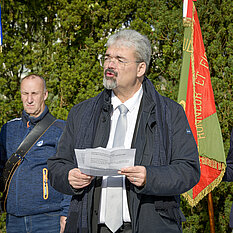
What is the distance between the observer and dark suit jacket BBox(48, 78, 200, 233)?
7.12ft

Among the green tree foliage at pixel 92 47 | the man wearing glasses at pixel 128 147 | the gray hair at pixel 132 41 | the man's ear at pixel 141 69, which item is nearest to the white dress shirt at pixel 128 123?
the man wearing glasses at pixel 128 147


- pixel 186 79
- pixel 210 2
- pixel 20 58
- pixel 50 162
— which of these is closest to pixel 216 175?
pixel 186 79

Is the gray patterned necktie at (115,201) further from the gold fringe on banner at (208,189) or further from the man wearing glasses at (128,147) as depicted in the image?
the gold fringe on banner at (208,189)

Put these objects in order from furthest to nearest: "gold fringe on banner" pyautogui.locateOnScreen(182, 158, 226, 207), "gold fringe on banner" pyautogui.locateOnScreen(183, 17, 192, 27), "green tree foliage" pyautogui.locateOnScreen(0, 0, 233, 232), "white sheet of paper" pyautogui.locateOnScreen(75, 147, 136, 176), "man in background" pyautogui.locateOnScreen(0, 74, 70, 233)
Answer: "green tree foliage" pyautogui.locateOnScreen(0, 0, 233, 232) < "gold fringe on banner" pyautogui.locateOnScreen(183, 17, 192, 27) < "gold fringe on banner" pyautogui.locateOnScreen(182, 158, 226, 207) < "man in background" pyautogui.locateOnScreen(0, 74, 70, 233) < "white sheet of paper" pyautogui.locateOnScreen(75, 147, 136, 176)

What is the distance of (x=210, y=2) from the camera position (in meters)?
5.64

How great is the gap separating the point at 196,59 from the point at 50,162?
280 centimetres

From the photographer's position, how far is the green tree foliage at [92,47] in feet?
18.1

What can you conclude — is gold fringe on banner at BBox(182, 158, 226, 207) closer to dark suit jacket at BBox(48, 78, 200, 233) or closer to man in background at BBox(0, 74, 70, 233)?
man in background at BBox(0, 74, 70, 233)

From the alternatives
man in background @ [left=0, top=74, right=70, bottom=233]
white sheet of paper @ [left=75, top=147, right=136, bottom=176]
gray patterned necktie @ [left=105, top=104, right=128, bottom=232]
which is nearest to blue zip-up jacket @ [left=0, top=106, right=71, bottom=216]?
man in background @ [left=0, top=74, right=70, bottom=233]

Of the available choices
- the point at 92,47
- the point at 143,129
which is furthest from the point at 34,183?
the point at 92,47

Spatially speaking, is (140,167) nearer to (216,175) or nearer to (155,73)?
(216,175)

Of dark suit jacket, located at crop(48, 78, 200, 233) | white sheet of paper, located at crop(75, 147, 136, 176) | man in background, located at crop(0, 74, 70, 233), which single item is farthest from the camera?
man in background, located at crop(0, 74, 70, 233)

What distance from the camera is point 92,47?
5.70m

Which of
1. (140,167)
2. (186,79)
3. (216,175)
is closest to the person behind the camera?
(140,167)
